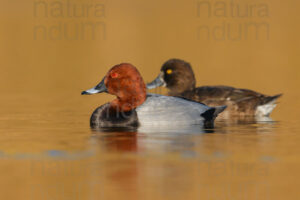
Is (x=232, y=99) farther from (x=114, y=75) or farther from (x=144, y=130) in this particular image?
(x=144, y=130)

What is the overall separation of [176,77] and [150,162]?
21.5ft

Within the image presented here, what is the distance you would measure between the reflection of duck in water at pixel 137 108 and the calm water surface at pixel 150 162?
1.15ft

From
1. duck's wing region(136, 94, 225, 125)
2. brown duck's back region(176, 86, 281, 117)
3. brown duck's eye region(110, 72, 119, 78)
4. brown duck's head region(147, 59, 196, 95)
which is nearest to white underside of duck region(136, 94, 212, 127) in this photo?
duck's wing region(136, 94, 225, 125)

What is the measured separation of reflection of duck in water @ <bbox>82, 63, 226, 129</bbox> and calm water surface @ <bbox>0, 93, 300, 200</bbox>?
352 mm

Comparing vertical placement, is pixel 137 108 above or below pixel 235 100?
above

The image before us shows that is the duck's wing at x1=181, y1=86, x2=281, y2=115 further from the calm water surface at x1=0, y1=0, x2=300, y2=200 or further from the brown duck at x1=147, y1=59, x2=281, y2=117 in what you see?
the calm water surface at x1=0, y1=0, x2=300, y2=200

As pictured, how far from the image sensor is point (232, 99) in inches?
500

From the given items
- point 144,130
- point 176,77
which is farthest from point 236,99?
point 144,130

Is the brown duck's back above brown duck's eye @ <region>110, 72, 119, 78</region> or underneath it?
underneath

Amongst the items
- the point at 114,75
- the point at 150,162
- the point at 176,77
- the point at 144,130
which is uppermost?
the point at 114,75

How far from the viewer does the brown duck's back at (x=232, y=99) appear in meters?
12.6

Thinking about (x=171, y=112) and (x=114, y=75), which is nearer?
(x=171, y=112)

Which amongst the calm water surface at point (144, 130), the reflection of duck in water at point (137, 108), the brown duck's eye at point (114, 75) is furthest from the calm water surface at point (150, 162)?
the brown duck's eye at point (114, 75)

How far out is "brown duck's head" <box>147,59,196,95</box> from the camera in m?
14.0
